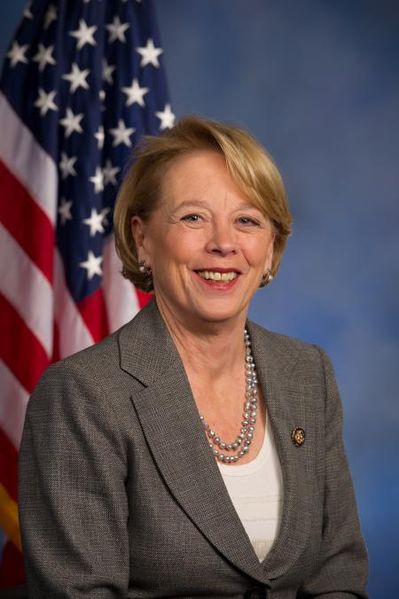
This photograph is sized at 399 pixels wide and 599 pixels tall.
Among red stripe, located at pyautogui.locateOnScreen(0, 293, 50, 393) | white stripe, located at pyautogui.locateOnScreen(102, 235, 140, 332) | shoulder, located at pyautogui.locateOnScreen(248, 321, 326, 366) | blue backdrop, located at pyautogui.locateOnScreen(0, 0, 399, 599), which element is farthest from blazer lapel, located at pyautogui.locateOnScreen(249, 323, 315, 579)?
blue backdrop, located at pyautogui.locateOnScreen(0, 0, 399, 599)

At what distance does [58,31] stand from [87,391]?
1755 millimetres

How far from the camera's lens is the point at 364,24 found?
178 inches

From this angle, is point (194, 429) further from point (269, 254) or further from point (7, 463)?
point (7, 463)

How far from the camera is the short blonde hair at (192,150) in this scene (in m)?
2.38

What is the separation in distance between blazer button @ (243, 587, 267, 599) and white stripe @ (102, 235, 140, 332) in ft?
4.87

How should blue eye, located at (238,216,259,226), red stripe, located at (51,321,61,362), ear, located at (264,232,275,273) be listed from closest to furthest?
blue eye, located at (238,216,259,226), ear, located at (264,232,275,273), red stripe, located at (51,321,61,362)

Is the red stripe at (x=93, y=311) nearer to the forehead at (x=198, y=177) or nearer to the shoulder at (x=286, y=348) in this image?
the shoulder at (x=286, y=348)

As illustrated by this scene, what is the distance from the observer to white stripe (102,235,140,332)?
3.61 meters

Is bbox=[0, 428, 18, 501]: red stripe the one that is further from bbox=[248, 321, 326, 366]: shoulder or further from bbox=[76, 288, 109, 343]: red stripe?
bbox=[248, 321, 326, 366]: shoulder

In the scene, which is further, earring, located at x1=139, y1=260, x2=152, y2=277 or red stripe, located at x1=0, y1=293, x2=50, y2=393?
red stripe, located at x1=0, y1=293, x2=50, y2=393

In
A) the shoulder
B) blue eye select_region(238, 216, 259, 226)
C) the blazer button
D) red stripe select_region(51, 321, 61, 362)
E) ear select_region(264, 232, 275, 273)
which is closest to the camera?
the blazer button

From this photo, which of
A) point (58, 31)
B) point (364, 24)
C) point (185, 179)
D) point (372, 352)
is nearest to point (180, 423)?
point (185, 179)

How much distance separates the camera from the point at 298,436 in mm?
2502

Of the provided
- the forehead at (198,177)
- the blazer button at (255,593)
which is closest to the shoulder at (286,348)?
the forehead at (198,177)
